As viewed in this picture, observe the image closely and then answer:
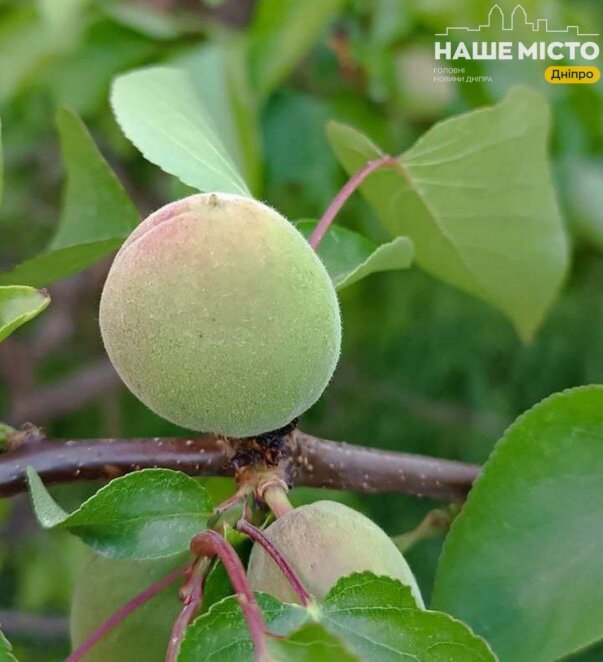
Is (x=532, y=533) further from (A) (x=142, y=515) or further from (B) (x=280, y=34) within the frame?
(B) (x=280, y=34)

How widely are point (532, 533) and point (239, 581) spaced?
0.19 meters

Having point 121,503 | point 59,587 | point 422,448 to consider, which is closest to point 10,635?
point 59,587

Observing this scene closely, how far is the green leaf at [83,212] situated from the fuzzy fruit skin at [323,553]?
0.89 ft

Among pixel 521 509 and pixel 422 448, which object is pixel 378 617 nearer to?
pixel 521 509

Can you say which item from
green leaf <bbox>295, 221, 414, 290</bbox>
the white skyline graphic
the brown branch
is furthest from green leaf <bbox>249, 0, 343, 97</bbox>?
the brown branch

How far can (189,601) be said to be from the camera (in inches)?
18.4

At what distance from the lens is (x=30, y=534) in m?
1.76

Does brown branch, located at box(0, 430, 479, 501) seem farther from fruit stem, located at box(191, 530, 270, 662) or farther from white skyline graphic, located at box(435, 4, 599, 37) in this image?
white skyline graphic, located at box(435, 4, 599, 37)

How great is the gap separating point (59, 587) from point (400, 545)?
105 centimetres

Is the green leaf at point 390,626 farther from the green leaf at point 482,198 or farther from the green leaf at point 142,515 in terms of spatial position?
the green leaf at point 482,198

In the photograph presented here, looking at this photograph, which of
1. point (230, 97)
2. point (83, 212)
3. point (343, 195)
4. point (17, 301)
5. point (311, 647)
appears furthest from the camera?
point (230, 97)

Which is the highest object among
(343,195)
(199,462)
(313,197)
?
(343,195)

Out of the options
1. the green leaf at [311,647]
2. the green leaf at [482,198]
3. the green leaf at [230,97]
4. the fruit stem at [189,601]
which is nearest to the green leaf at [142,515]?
the fruit stem at [189,601]

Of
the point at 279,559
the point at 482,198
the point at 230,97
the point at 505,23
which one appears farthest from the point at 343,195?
the point at 505,23
